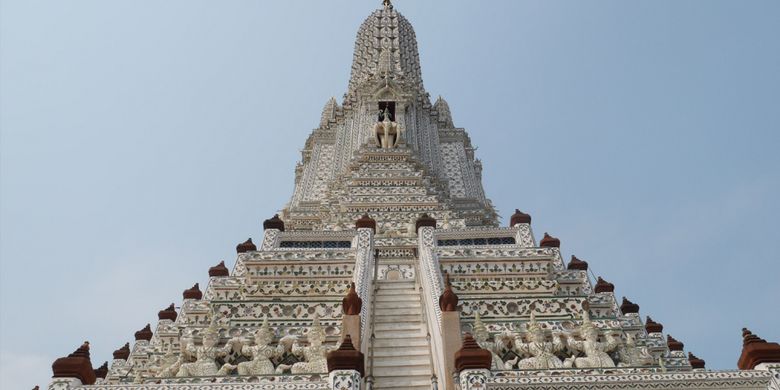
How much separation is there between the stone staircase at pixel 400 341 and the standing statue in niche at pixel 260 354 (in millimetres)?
1455

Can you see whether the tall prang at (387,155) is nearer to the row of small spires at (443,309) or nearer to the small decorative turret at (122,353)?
the row of small spires at (443,309)

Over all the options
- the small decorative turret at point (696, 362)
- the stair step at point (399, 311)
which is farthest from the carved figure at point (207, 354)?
the small decorative turret at point (696, 362)

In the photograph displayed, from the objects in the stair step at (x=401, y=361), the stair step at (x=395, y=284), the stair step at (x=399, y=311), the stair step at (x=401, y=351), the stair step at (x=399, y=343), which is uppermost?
the stair step at (x=395, y=284)

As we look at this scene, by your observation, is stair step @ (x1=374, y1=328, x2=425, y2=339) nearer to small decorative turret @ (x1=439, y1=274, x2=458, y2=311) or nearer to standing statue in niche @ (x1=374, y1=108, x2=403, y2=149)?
→ small decorative turret @ (x1=439, y1=274, x2=458, y2=311)

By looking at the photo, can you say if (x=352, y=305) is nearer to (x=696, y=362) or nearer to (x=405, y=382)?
(x=405, y=382)

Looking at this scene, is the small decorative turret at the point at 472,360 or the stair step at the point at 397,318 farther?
the stair step at the point at 397,318

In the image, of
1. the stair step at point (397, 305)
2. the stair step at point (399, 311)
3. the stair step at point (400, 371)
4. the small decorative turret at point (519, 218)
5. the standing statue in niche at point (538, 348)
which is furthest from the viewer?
the small decorative turret at point (519, 218)

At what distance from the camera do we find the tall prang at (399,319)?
25.5 ft

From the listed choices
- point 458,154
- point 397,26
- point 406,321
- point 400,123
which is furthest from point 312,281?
point 397,26

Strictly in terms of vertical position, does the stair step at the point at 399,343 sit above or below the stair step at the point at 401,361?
above

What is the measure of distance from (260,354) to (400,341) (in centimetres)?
233

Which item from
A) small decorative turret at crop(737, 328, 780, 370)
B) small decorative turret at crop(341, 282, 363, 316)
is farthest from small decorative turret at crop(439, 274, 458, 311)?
small decorative turret at crop(737, 328, 780, 370)

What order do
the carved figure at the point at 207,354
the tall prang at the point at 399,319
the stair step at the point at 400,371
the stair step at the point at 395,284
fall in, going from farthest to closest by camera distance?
the stair step at the point at 395,284 < the stair step at the point at 400,371 < the carved figure at the point at 207,354 < the tall prang at the point at 399,319

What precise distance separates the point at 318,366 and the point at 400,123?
17103mm
